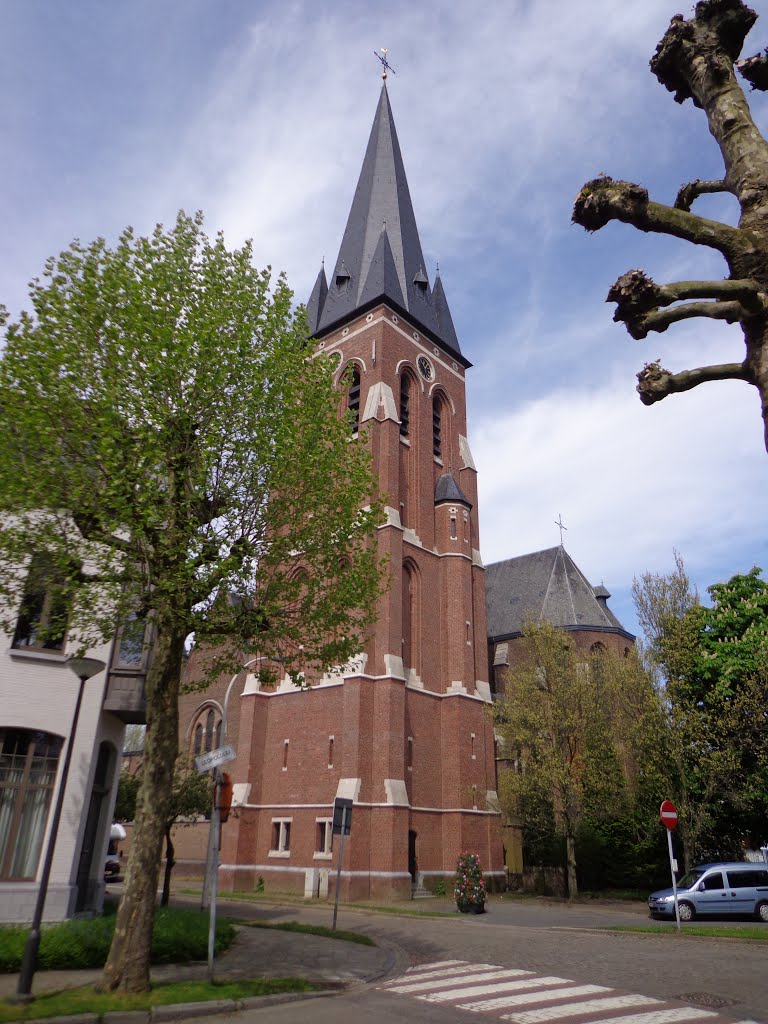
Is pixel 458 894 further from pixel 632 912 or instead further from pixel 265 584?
pixel 265 584

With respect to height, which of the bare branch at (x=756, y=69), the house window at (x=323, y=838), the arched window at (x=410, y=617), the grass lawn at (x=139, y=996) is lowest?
the grass lawn at (x=139, y=996)

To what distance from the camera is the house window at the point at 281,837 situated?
2952cm

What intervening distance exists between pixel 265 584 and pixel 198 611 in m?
1.67

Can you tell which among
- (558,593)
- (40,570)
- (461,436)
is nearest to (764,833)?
(558,593)

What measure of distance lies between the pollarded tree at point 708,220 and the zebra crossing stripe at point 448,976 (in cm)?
957

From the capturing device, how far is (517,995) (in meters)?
9.59

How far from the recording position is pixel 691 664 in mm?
27031

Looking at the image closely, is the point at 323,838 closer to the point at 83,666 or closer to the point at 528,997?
the point at 528,997

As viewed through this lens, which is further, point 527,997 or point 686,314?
point 527,997

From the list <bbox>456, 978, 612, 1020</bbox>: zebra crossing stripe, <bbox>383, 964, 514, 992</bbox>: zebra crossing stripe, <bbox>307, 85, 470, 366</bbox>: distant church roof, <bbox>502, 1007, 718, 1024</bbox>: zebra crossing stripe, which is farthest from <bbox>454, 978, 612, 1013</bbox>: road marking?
<bbox>307, 85, 470, 366</bbox>: distant church roof

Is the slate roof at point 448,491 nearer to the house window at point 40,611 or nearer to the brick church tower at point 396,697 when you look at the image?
the brick church tower at point 396,697

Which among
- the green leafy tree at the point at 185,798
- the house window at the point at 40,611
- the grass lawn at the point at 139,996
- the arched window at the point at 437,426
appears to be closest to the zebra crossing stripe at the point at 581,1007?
the grass lawn at the point at 139,996

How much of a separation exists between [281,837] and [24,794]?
17.9 meters

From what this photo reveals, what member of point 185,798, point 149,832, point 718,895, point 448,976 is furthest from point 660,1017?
point 185,798
